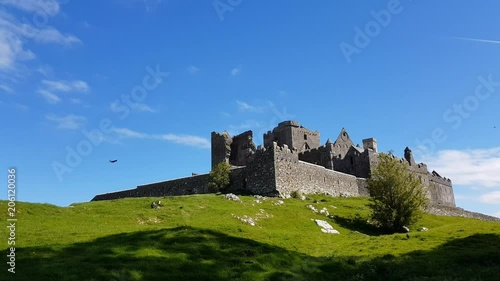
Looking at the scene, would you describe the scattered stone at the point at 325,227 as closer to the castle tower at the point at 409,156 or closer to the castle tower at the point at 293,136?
the castle tower at the point at 293,136

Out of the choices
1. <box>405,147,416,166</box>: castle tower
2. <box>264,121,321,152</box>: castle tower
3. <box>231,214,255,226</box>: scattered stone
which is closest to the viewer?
<box>231,214,255,226</box>: scattered stone

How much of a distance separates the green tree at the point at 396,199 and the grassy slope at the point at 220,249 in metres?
4.89

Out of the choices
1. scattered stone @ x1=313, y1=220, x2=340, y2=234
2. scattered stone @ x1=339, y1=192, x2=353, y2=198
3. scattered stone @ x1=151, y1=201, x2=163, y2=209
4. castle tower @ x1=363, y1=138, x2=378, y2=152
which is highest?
castle tower @ x1=363, y1=138, x2=378, y2=152

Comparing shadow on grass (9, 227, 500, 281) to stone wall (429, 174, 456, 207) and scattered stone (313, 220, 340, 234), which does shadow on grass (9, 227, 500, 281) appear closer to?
scattered stone (313, 220, 340, 234)

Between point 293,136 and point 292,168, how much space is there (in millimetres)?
26103

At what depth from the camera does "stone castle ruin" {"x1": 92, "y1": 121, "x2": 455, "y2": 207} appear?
64625 millimetres

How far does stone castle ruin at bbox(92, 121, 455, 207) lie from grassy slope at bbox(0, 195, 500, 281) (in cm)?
1511

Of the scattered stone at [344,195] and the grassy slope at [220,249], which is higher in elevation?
the scattered stone at [344,195]

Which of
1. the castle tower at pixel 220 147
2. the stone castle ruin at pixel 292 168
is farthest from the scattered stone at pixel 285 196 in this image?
the castle tower at pixel 220 147

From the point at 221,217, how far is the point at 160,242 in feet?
49.6

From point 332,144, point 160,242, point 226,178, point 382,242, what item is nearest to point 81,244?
point 160,242

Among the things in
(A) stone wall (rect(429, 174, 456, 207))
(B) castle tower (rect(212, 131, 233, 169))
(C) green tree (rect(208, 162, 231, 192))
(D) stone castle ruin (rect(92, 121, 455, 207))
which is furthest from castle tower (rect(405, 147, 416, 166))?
(C) green tree (rect(208, 162, 231, 192))

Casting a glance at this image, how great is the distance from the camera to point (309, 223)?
1918 inches

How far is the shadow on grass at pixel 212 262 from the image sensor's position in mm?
24516
